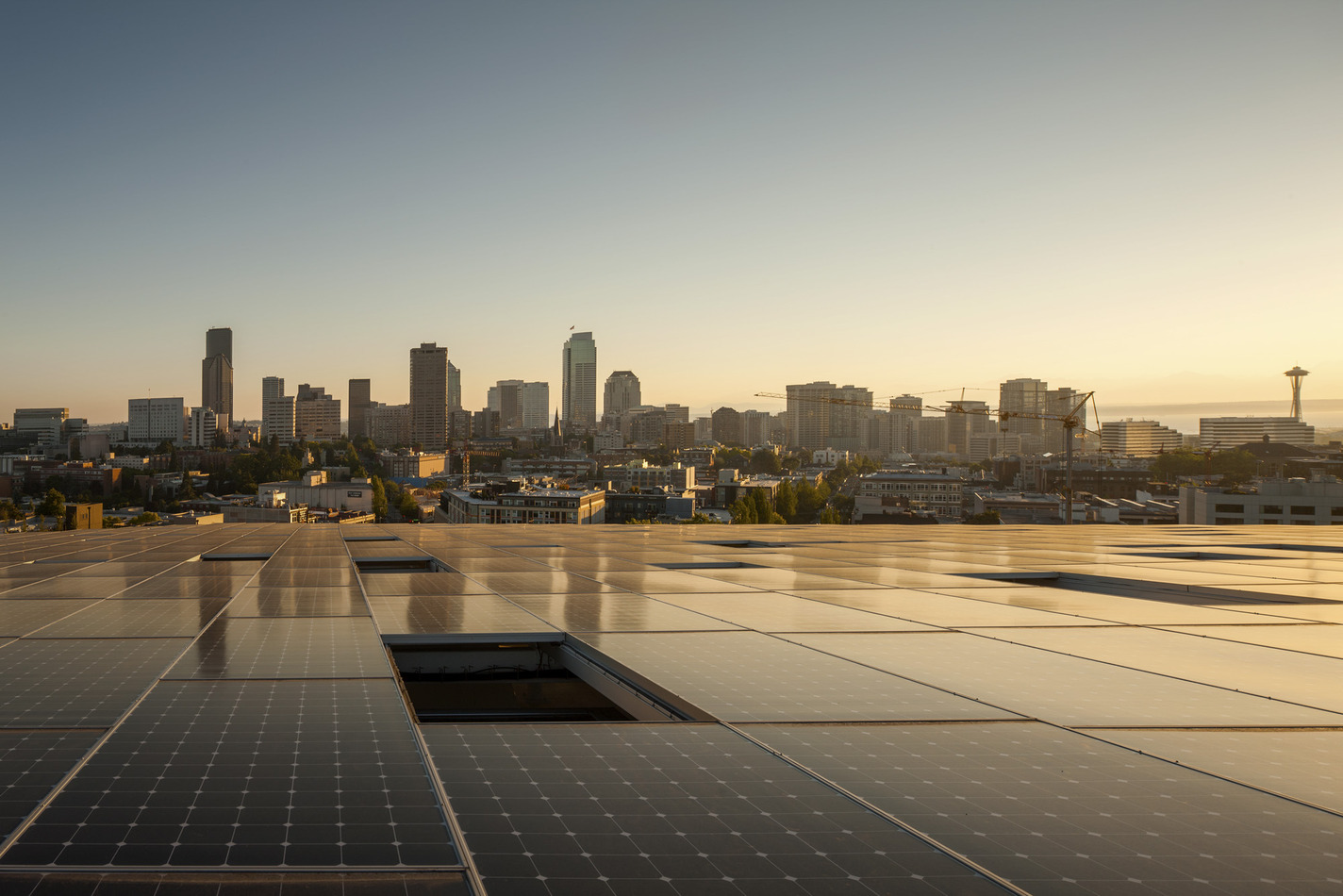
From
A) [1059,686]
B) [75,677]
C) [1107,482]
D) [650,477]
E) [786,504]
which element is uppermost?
[75,677]

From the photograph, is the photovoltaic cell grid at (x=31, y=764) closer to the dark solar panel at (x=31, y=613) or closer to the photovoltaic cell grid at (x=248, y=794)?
the photovoltaic cell grid at (x=248, y=794)

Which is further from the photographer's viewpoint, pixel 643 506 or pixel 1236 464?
pixel 1236 464

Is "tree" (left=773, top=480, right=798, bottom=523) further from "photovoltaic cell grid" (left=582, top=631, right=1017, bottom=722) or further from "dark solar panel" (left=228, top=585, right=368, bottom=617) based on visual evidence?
"photovoltaic cell grid" (left=582, top=631, right=1017, bottom=722)

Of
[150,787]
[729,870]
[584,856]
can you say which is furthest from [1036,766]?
[150,787]

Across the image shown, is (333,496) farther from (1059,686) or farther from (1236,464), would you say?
(1236,464)

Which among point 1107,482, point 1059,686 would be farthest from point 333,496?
point 1107,482

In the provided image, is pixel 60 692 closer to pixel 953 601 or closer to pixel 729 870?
pixel 729 870

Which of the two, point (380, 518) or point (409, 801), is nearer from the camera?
point (409, 801)

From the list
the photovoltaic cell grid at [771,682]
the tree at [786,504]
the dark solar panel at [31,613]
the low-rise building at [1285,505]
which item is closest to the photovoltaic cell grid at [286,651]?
the dark solar panel at [31,613]
